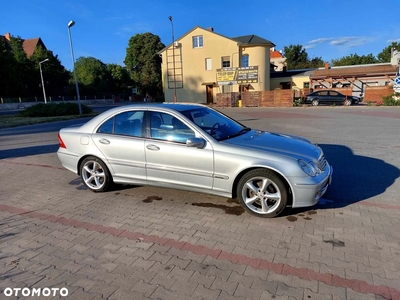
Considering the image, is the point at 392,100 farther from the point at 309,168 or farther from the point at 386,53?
the point at 386,53

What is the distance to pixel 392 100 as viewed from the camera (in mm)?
23391

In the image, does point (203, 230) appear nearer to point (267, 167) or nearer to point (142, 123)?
point (267, 167)

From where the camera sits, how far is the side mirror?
3715 mm

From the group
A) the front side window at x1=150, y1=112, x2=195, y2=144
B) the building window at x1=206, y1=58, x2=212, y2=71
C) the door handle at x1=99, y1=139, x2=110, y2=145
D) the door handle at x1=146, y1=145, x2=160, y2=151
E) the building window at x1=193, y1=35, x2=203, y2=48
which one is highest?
the building window at x1=193, y1=35, x2=203, y2=48

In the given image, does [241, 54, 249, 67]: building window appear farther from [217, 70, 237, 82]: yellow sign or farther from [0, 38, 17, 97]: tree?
[0, 38, 17, 97]: tree

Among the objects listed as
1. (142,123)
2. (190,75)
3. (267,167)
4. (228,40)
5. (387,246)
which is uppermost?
(228,40)

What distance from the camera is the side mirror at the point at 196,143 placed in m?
3.71

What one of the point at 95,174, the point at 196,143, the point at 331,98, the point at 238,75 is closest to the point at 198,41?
the point at 238,75

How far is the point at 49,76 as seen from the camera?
5566 cm

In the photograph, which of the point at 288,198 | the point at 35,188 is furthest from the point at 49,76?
the point at 288,198

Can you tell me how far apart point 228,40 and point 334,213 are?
33.3m

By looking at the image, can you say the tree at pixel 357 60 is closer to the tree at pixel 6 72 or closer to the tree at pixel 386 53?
the tree at pixel 386 53

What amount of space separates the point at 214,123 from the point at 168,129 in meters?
0.79

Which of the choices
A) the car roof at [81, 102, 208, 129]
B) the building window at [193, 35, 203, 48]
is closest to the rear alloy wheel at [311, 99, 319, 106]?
the building window at [193, 35, 203, 48]
